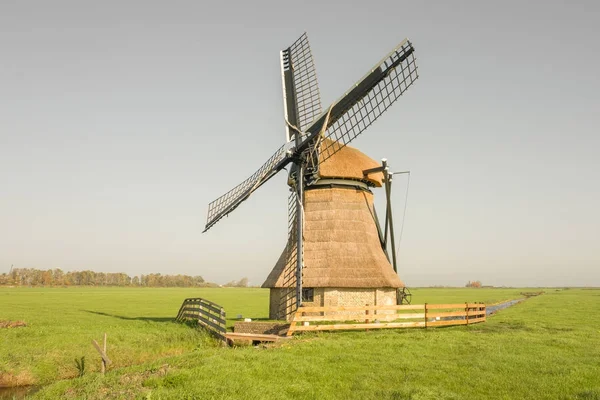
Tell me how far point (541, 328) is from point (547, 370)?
10428 millimetres

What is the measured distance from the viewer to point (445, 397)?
33.4 ft

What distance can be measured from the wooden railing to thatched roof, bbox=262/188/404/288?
12.0ft

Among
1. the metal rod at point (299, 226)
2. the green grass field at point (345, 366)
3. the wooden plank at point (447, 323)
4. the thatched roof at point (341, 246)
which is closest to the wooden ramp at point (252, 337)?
the green grass field at point (345, 366)

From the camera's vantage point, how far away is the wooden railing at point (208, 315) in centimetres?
2145

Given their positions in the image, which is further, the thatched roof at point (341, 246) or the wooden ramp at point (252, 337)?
the thatched roof at point (341, 246)

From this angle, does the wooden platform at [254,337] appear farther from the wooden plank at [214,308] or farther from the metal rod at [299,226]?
the metal rod at [299,226]

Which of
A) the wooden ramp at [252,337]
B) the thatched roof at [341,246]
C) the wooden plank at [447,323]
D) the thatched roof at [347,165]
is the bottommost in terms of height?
the wooden ramp at [252,337]

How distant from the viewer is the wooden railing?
70.4 feet

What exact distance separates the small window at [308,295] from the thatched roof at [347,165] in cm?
640

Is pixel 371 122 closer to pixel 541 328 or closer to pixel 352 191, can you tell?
pixel 352 191

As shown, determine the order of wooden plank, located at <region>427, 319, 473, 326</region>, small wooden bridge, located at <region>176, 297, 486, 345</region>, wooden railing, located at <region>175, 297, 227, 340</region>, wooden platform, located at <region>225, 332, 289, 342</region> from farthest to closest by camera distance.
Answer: wooden railing, located at <region>175, 297, 227, 340</region>, wooden plank, located at <region>427, 319, 473, 326</region>, small wooden bridge, located at <region>176, 297, 486, 345</region>, wooden platform, located at <region>225, 332, 289, 342</region>

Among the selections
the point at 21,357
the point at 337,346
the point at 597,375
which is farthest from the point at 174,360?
the point at 597,375

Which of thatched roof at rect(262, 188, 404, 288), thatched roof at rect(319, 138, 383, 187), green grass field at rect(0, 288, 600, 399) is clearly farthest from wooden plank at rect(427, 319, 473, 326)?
thatched roof at rect(319, 138, 383, 187)

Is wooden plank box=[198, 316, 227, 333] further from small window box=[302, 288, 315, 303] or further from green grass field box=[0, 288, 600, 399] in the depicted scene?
small window box=[302, 288, 315, 303]
